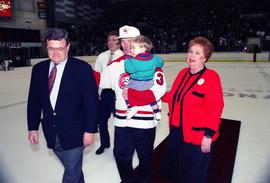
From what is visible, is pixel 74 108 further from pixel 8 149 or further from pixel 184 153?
pixel 8 149

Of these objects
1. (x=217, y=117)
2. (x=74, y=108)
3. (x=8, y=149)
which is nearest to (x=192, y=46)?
(x=217, y=117)

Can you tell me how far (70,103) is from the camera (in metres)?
1.70

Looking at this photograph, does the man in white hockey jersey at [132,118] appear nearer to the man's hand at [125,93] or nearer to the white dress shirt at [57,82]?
the man's hand at [125,93]

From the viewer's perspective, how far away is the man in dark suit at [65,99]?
1.68m

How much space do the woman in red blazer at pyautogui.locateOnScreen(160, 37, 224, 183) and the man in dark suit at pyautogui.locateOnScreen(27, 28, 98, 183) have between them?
59cm

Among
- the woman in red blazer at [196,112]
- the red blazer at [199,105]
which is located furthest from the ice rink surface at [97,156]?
the red blazer at [199,105]

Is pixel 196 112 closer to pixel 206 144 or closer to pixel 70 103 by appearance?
pixel 206 144

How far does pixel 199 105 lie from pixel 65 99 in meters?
0.88

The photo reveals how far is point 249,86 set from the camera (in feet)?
24.0

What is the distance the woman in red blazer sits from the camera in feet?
5.47

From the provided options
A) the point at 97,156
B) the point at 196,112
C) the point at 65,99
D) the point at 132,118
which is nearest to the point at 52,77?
the point at 65,99

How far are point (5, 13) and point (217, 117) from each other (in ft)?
90.2

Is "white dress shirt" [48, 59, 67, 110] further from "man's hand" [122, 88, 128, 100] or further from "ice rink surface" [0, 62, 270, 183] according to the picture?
"ice rink surface" [0, 62, 270, 183]

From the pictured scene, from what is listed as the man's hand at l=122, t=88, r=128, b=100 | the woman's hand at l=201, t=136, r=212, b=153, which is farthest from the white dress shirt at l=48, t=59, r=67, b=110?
the woman's hand at l=201, t=136, r=212, b=153
